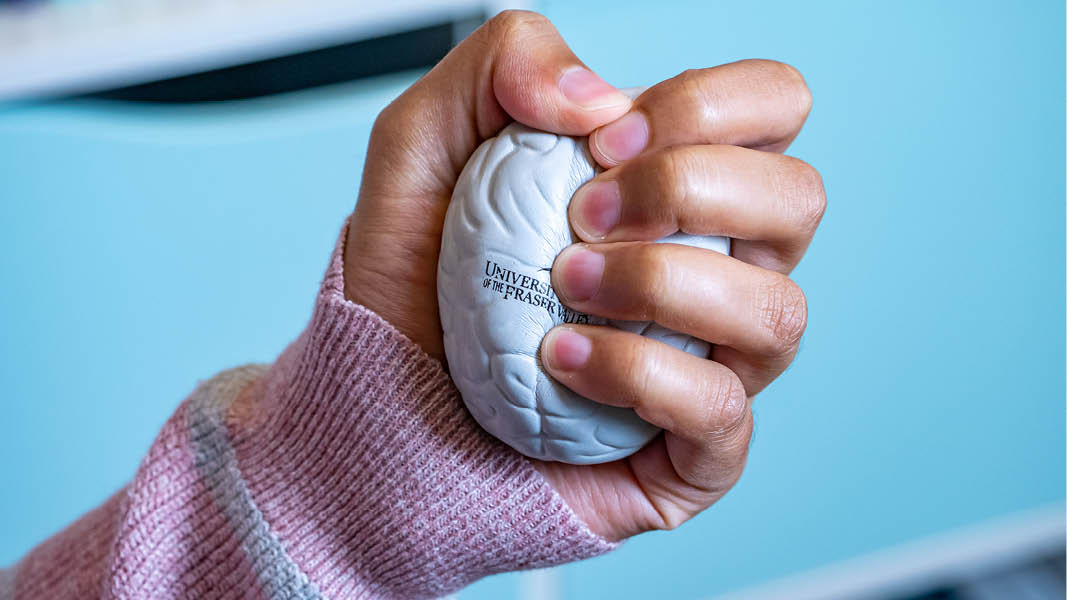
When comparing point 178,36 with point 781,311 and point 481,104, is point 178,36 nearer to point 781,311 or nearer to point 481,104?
point 481,104

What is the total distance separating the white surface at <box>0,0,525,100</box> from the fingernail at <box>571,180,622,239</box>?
0.77m

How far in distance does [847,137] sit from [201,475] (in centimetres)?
114

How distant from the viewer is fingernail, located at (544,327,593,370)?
562 mm

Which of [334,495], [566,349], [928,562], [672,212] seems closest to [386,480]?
[334,495]

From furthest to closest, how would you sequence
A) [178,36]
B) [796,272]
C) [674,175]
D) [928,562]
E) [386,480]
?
[928,562]
[796,272]
[178,36]
[386,480]
[674,175]

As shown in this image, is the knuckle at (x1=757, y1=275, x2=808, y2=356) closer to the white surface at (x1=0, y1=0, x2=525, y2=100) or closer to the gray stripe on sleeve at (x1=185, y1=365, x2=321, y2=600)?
the gray stripe on sleeve at (x1=185, y1=365, x2=321, y2=600)

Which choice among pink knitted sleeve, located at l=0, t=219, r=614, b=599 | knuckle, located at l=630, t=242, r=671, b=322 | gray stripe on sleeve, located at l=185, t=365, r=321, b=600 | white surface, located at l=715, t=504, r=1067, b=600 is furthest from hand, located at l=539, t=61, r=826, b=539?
white surface, located at l=715, t=504, r=1067, b=600

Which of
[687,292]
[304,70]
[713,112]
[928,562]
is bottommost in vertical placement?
[928,562]

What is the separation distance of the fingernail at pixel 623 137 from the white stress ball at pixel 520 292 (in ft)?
0.07

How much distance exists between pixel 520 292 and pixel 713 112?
154 millimetres

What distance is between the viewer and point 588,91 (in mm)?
556

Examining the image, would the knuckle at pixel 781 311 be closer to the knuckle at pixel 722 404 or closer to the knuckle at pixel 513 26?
the knuckle at pixel 722 404

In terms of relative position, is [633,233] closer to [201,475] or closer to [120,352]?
[201,475]

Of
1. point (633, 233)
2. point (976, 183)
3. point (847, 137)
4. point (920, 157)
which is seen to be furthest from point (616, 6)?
point (633, 233)
